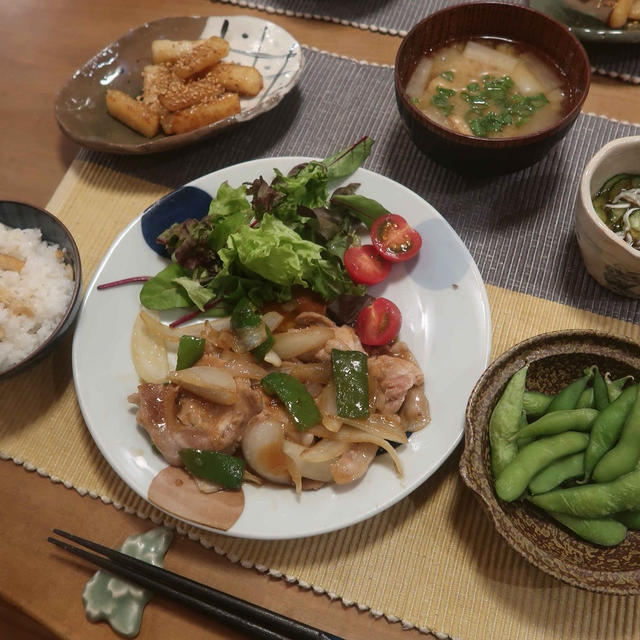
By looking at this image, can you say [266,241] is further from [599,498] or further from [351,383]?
→ [599,498]

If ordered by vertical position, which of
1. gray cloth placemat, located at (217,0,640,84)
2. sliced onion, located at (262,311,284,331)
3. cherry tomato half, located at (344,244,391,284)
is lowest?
sliced onion, located at (262,311,284,331)

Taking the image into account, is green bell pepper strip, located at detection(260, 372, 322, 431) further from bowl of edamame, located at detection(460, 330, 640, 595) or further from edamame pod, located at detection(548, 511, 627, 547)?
edamame pod, located at detection(548, 511, 627, 547)

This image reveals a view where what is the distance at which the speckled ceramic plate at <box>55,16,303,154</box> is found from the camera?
8.70 ft

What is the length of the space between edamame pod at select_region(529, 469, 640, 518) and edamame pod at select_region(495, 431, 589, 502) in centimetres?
9

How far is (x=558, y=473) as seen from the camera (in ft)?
5.65

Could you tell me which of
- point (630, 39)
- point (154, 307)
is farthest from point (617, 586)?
point (630, 39)

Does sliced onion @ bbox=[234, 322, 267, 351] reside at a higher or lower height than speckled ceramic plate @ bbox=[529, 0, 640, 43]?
lower

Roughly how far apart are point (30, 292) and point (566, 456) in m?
1.90

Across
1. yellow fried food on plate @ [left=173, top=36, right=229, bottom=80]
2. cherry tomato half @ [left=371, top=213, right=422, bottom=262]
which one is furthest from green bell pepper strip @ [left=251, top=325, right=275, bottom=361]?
yellow fried food on plate @ [left=173, top=36, right=229, bottom=80]

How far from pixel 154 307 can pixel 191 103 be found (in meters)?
1.04

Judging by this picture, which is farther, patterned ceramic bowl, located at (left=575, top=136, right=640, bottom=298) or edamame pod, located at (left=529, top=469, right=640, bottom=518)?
patterned ceramic bowl, located at (left=575, top=136, right=640, bottom=298)

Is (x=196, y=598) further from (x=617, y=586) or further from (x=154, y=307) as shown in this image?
(x=617, y=586)

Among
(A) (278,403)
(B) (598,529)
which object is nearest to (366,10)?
(A) (278,403)

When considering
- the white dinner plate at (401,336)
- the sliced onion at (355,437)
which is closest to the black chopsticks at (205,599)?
the white dinner plate at (401,336)
